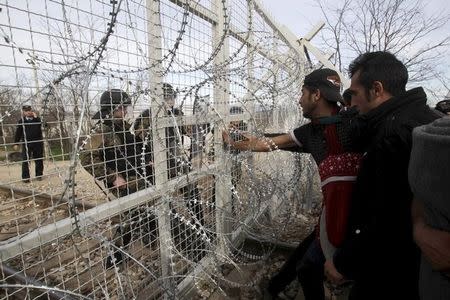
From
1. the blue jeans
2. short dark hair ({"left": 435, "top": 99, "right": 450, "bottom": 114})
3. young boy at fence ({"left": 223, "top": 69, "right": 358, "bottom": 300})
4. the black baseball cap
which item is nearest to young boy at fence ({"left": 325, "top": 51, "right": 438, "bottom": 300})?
young boy at fence ({"left": 223, "top": 69, "right": 358, "bottom": 300})

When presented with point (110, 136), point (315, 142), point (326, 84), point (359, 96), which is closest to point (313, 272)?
point (315, 142)

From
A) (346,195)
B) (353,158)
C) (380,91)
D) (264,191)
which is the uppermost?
(380,91)

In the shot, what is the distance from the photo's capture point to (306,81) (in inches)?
105

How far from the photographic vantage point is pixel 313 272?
2.40 metres

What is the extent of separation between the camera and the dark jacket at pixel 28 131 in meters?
1.35

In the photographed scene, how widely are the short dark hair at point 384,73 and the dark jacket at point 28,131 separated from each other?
170 cm

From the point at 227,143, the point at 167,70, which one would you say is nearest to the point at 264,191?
the point at 227,143

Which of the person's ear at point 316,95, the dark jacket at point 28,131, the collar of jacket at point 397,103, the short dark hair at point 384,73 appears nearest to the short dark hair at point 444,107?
the person's ear at point 316,95

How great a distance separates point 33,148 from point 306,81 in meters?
2.01

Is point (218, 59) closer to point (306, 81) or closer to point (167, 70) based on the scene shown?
point (306, 81)

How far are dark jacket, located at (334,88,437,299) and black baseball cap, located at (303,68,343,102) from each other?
814 mm

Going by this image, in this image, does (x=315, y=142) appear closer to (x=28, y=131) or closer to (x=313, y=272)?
(x=313, y=272)

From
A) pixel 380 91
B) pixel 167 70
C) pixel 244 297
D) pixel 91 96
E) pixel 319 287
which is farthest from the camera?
pixel 244 297

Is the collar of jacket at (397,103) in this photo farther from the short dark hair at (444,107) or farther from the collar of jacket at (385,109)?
the short dark hair at (444,107)
